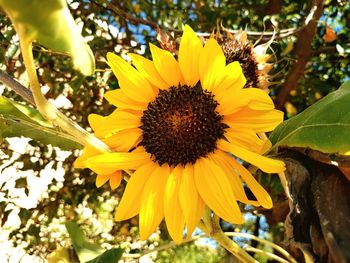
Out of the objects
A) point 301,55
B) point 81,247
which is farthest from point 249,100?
point 301,55

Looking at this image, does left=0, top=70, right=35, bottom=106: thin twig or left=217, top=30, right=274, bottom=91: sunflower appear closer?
left=0, top=70, right=35, bottom=106: thin twig

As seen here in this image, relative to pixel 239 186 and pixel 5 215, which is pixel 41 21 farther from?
pixel 5 215

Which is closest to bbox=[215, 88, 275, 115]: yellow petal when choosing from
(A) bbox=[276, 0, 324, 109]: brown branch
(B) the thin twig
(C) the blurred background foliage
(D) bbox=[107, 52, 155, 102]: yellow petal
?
(D) bbox=[107, 52, 155, 102]: yellow petal

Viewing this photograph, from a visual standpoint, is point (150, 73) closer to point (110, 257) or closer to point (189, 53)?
point (189, 53)

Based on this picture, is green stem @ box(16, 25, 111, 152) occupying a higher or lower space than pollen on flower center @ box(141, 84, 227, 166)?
higher

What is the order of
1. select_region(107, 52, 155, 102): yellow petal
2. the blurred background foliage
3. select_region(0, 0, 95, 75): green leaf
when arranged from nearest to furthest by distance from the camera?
select_region(0, 0, 95, 75): green leaf → select_region(107, 52, 155, 102): yellow petal → the blurred background foliage

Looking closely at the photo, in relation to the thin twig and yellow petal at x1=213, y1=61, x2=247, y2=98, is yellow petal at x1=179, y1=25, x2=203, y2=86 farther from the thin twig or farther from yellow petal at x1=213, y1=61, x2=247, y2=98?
the thin twig
